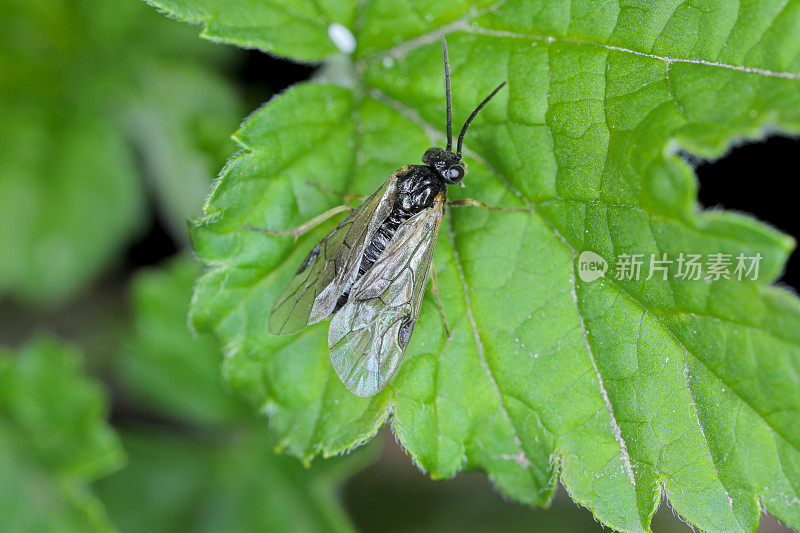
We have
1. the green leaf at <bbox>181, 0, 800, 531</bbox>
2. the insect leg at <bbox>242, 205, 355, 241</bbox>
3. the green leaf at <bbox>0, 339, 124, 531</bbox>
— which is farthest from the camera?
the green leaf at <bbox>0, 339, 124, 531</bbox>

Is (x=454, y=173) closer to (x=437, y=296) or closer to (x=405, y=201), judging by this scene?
(x=405, y=201)

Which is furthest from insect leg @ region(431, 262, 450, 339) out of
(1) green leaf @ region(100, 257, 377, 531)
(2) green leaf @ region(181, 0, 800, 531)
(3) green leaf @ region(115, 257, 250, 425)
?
(3) green leaf @ region(115, 257, 250, 425)

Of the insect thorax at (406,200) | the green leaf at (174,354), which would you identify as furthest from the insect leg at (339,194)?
the green leaf at (174,354)

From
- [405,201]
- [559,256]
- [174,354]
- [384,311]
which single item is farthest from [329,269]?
[174,354]

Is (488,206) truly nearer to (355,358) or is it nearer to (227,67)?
(355,358)

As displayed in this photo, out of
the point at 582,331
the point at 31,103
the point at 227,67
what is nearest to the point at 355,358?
the point at 582,331

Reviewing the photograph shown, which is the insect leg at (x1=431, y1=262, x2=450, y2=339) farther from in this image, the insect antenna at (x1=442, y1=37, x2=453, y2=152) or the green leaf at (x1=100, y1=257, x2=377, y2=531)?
the green leaf at (x1=100, y1=257, x2=377, y2=531)

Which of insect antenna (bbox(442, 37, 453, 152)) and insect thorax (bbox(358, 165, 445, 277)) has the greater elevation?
insect antenna (bbox(442, 37, 453, 152))
